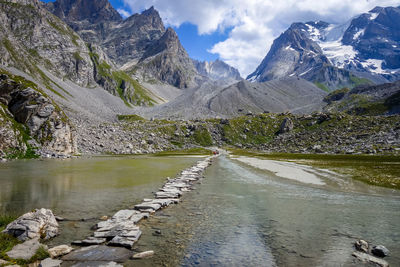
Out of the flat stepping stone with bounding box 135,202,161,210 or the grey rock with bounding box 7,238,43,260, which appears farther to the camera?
the flat stepping stone with bounding box 135,202,161,210

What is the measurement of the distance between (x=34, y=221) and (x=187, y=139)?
175 m

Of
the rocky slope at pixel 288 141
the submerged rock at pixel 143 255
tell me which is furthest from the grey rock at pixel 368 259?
the rocky slope at pixel 288 141

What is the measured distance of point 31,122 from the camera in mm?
88500

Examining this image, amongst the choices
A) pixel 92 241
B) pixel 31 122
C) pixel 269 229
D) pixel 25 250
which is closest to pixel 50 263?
pixel 25 250

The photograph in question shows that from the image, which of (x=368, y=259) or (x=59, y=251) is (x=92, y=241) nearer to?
(x=59, y=251)

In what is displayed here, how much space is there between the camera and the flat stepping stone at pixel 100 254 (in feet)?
35.4

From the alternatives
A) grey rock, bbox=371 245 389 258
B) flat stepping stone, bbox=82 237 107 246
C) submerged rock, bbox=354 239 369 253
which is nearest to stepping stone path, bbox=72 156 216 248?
flat stepping stone, bbox=82 237 107 246

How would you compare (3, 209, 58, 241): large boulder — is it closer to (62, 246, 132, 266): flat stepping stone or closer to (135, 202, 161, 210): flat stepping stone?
(62, 246, 132, 266): flat stepping stone

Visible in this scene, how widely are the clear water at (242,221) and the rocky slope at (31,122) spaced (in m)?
62.3

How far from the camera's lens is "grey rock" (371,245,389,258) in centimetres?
1155

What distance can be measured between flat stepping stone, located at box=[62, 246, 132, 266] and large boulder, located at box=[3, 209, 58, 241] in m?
2.91

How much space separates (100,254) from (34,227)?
14.6 feet

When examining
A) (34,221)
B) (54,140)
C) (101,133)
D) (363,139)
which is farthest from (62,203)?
(363,139)

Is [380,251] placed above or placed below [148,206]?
above
